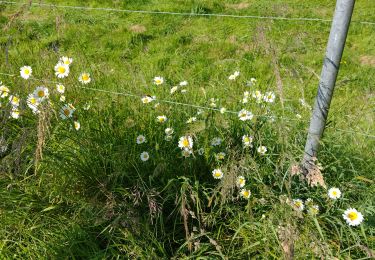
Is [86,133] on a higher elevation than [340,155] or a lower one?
higher

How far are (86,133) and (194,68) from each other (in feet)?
7.27

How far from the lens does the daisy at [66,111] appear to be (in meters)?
2.14

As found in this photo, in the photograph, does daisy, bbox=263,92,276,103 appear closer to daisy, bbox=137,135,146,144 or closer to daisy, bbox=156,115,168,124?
daisy, bbox=156,115,168,124

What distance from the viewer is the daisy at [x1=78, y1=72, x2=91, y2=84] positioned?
244 cm

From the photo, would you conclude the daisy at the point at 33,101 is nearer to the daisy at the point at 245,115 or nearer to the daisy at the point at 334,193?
the daisy at the point at 245,115

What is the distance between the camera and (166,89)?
120 inches

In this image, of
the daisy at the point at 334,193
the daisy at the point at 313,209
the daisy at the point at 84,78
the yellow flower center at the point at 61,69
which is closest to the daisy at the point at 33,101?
the yellow flower center at the point at 61,69

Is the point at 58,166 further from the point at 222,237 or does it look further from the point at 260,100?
the point at 260,100

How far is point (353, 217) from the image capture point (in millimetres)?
1978

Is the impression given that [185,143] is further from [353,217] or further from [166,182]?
[353,217]

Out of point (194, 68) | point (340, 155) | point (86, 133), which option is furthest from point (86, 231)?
point (194, 68)

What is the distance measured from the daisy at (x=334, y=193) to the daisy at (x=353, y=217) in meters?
0.08

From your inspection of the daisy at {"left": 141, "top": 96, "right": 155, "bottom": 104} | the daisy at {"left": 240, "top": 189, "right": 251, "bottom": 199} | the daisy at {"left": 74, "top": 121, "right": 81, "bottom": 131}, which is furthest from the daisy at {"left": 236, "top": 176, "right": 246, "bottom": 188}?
the daisy at {"left": 74, "top": 121, "right": 81, "bottom": 131}

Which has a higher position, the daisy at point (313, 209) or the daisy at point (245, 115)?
the daisy at point (245, 115)
